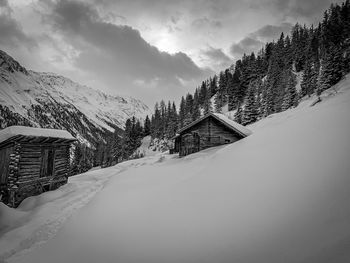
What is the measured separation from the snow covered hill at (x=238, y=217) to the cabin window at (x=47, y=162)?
7.49m

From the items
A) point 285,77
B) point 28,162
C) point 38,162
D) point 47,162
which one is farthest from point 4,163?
point 285,77

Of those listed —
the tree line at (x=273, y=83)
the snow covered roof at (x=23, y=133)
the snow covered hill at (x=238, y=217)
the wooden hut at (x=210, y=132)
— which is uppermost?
the tree line at (x=273, y=83)

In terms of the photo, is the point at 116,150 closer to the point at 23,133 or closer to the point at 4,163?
the point at 4,163

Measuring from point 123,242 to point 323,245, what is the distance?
466 centimetres

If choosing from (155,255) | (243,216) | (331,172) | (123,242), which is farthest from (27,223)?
(331,172)

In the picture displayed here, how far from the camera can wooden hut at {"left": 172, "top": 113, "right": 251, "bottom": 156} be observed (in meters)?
18.9

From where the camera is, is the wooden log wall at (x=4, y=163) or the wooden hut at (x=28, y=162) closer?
the wooden hut at (x=28, y=162)

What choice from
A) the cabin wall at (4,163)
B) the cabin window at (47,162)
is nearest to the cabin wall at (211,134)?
the cabin window at (47,162)

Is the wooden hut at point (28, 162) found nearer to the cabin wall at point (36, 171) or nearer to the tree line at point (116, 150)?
the cabin wall at point (36, 171)

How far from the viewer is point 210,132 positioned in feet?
64.1

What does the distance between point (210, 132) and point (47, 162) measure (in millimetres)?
15769

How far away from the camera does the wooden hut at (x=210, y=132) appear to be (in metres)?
18.9

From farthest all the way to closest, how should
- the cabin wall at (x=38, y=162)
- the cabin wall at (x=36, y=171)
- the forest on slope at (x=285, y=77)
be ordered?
the forest on slope at (x=285, y=77) < the cabin wall at (x=38, y=162) < the cabin wall at (x=36, y=171)

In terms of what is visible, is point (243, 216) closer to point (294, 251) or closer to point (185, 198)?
point (294, 251)
